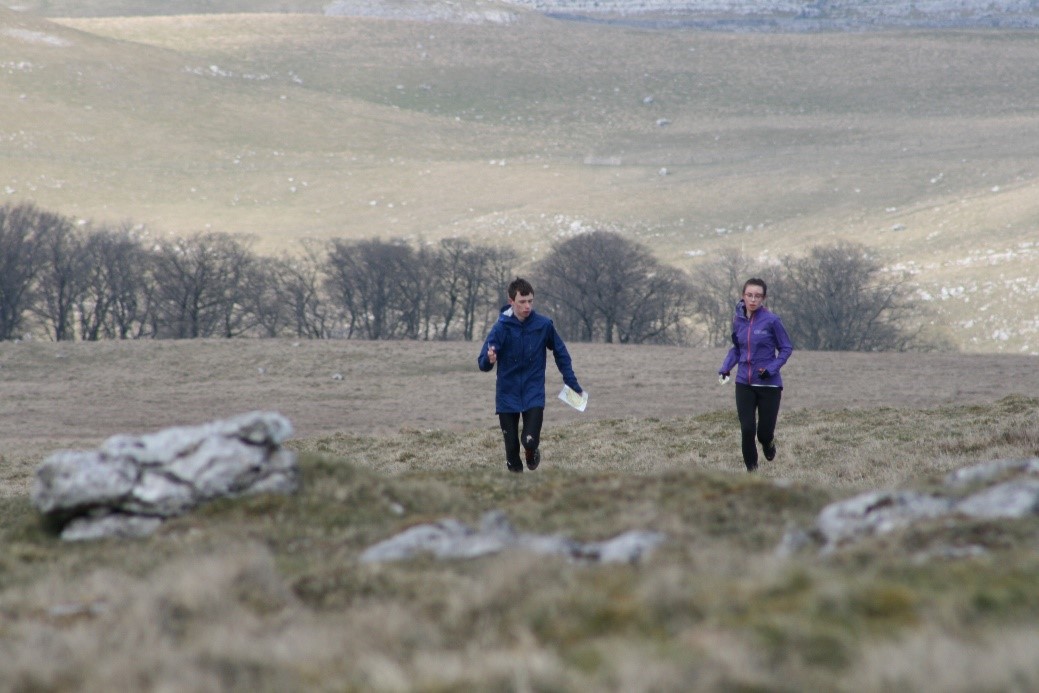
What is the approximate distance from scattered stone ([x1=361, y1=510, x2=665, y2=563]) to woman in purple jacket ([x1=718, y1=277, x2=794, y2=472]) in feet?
20.4

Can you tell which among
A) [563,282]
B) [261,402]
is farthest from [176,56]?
[261,402]

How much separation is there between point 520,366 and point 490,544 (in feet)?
18.6

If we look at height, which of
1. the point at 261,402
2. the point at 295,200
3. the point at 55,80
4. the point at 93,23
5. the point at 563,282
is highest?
the point at 93,23

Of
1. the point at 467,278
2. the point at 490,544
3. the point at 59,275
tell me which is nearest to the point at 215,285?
the point at 59,275

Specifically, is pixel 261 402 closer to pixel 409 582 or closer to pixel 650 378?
pixel 650 378

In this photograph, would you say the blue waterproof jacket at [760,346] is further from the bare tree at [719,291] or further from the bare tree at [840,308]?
A: the bare tree at [719,291]

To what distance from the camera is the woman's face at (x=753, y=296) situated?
12.8 m

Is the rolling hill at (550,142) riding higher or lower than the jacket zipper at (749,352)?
higher

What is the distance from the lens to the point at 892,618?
4.73m

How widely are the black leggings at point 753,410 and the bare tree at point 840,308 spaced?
2372 inches

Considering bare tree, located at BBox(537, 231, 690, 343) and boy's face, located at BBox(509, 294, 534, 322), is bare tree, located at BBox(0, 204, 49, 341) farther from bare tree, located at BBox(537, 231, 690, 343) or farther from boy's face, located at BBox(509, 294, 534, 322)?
boy's face, located at BBox(509, 294, 534, 322)

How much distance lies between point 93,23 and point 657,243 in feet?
441

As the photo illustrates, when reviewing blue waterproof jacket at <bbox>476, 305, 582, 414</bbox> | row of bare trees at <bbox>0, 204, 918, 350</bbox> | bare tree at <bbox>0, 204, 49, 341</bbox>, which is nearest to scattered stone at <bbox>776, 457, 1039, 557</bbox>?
blue waterproof jacket at <bbox>476, 305, 582, 414</bbox>

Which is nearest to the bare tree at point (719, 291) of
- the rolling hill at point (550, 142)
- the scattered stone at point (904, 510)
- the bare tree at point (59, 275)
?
the rolling hill at point (550, 142)
